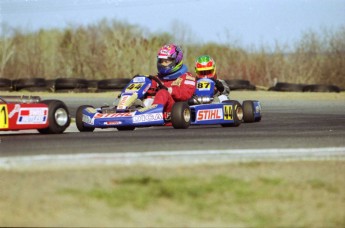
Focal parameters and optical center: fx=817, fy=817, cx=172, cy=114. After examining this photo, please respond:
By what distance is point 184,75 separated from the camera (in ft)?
43.9

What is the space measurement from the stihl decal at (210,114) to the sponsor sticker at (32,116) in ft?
10.2

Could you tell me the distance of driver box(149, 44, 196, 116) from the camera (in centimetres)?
1261

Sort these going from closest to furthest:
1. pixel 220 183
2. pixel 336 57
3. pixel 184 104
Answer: pixel 220 183 < pixel 184 104 < pixel 336 57

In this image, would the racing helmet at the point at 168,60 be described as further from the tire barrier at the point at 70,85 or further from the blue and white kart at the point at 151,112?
the tire barrier at the point at 70,85

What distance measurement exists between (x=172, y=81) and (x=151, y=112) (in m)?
1.58

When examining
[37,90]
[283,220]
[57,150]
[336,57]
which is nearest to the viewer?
[283,220]

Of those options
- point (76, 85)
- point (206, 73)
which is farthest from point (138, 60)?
point (206, 73)

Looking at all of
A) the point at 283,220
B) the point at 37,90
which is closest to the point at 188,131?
the point at 283,220

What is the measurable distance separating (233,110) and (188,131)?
206cm

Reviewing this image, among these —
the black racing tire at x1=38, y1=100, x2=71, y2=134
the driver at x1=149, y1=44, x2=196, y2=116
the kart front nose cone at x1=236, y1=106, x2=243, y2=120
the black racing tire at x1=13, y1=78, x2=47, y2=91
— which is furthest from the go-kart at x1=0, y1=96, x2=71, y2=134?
the black racing tire at x1=13, y1=78, x2=47, y2=91

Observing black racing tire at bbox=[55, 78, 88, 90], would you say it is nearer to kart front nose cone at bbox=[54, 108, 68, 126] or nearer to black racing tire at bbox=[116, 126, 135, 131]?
black racing tire at bbox=[116, 126, 135, 131]

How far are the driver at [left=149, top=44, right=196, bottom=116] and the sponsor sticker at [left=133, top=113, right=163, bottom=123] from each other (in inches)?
12.1

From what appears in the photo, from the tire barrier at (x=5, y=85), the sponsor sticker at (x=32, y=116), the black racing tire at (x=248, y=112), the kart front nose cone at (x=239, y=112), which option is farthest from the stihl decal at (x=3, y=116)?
the tire barrier at (x=5, y=85)

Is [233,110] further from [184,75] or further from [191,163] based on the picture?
[191,163]
